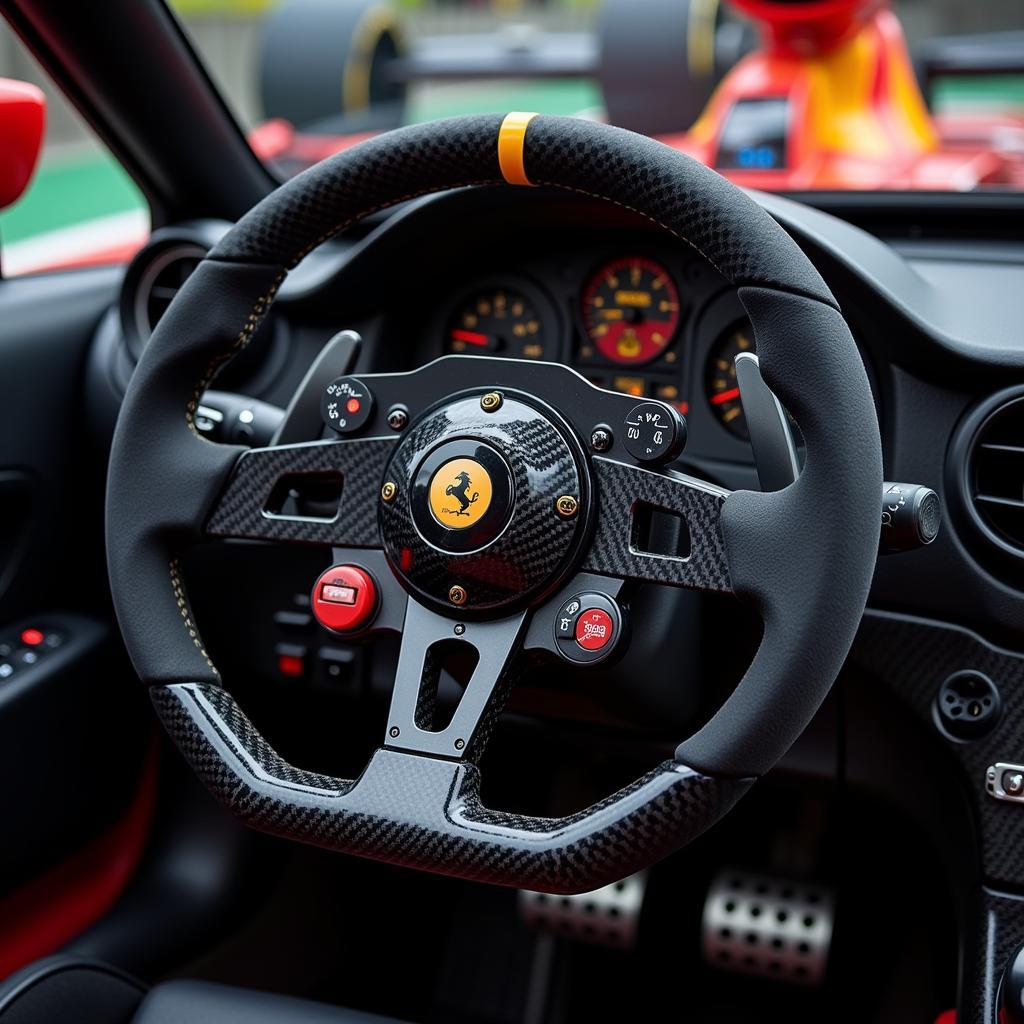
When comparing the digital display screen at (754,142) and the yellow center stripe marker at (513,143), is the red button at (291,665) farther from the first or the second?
the digital display screen at (754,142)

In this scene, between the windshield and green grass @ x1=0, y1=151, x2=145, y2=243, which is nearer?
the windshield

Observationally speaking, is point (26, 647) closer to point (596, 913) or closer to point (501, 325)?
point (501, 325)

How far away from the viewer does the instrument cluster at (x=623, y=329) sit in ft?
4.25

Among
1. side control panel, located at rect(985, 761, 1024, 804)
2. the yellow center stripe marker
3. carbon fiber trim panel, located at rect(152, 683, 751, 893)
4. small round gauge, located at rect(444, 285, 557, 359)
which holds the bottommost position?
side control panel, located at rect(985, 761, 1024, 804)

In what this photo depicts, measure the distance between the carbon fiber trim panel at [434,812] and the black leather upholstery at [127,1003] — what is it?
1.01 feet

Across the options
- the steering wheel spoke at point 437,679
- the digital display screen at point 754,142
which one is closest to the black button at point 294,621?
the steering wheel spoke at point 437,679

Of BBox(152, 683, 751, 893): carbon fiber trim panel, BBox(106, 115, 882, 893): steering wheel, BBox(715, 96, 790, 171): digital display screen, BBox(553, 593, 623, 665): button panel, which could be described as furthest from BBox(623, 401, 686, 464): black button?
BBox(715, 96, 790, 171): digital display screen

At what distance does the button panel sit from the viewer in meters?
0.93

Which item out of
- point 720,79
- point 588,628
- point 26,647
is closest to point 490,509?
point 588,628

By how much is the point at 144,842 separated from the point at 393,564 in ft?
3.01

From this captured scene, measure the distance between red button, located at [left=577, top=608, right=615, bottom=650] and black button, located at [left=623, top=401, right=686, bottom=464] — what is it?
124 millimetres

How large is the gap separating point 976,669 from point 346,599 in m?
0.60

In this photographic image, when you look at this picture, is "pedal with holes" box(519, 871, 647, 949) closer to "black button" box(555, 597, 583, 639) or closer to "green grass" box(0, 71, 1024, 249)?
"black button" box(555, 597, 583, 639)

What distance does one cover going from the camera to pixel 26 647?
1.50 metres
